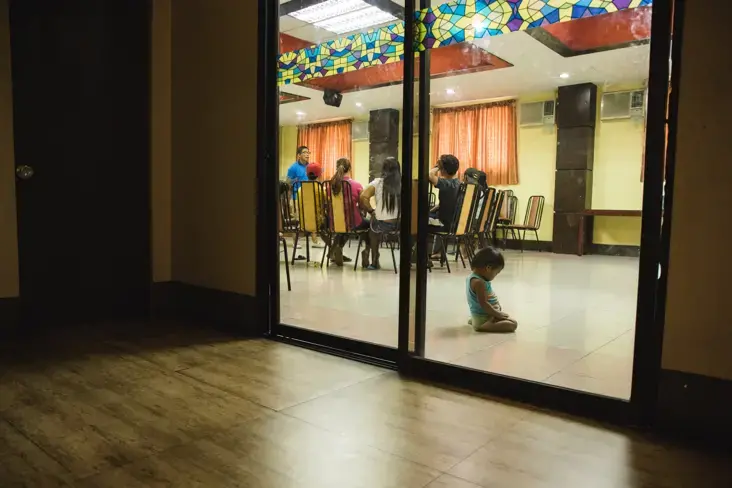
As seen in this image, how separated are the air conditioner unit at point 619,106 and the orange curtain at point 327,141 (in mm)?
4323

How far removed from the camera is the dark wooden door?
261 centimetres

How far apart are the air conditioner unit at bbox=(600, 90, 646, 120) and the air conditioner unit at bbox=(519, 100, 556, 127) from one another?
2.36 feet

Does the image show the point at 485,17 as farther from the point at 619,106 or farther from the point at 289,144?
the point at 289,144

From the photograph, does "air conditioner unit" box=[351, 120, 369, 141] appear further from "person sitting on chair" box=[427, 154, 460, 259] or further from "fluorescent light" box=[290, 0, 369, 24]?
"person sitting on chair" box=[427, 154, 460, 259]

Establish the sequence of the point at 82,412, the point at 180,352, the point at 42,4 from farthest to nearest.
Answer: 1. the point at 42,4
2. the point at 180,352
3. the point at 82,412

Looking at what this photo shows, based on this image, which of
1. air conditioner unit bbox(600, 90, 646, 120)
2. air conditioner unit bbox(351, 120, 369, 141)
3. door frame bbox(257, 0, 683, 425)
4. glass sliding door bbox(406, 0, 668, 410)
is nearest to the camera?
door frame bbox(257, 0, 683, 425)

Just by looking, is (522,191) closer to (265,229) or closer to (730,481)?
(265,229)

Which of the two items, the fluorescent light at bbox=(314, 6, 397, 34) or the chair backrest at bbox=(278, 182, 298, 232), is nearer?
the fluorescent light at bbox=(314, 6, 397, 34)

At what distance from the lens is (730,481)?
1254 mm

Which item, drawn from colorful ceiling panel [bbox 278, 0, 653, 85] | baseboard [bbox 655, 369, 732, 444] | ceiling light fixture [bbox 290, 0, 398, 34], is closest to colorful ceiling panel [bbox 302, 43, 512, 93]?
ceiling light fixture [bbox 290, 0, 398, 34]

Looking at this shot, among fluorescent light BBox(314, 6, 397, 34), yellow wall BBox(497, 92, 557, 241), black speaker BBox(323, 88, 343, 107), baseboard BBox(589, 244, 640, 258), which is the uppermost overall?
fluorescent light BBox(314, 6, 397, 34)

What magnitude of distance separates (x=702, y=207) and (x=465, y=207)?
10.6ft

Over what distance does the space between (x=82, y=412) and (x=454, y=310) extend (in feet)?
7.31

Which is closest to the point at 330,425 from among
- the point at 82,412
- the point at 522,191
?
the point at 82,412
